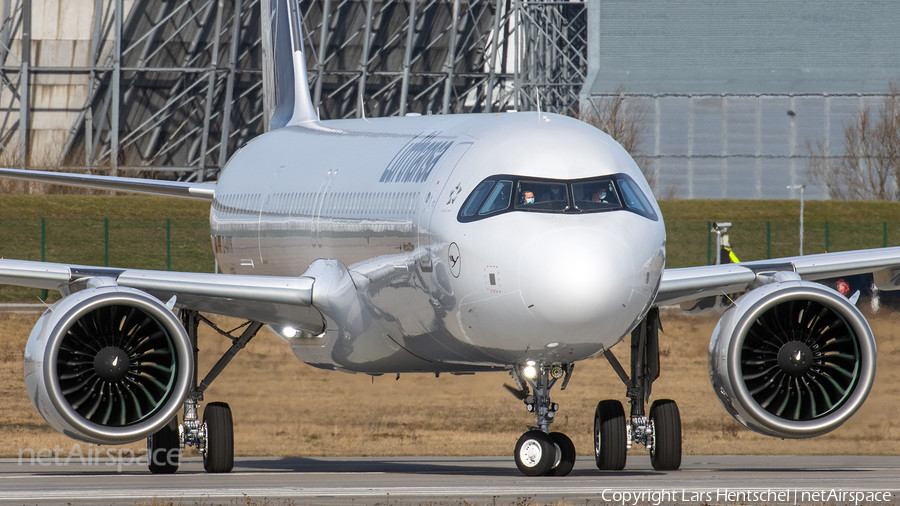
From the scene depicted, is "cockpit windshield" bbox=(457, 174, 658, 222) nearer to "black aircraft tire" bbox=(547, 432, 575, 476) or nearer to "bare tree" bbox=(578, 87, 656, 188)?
"black aircraft tire" bbox=(547, 432, 575, 476)

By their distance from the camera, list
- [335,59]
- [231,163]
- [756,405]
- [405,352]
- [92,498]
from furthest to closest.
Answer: [335,59] → [231,163] → [405,352] → [756,405] → [92,498]

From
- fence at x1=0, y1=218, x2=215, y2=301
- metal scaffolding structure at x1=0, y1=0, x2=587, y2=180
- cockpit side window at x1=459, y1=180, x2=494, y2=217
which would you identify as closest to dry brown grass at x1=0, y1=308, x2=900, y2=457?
cockpit side window at x1=459, y1=180, x2=494, y2=217

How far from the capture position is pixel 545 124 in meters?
16.0

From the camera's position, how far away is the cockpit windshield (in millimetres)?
14406

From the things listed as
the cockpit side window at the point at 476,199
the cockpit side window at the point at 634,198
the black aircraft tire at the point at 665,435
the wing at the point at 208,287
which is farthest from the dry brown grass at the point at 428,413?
the cockpit side window at the point at 476,199

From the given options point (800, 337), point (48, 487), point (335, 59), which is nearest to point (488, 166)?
point (800, 337)

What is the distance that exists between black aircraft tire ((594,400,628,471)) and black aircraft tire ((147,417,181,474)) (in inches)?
220

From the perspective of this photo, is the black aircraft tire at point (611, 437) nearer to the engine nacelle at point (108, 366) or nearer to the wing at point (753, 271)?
the wing at point (753, 271)

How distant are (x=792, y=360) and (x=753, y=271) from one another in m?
1.47

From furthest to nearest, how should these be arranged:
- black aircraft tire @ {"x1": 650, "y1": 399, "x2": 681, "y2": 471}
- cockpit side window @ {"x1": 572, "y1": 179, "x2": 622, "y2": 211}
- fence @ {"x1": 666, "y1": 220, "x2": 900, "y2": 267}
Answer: fence @ {"x1": 666, "y1": 220, "x2": 900, "y2": 267} < black aircraft tire @ {"x1": 650, "y1": 399, "x2": 681, "y2": 471} < cockpit side window @ {"x1": 572, "y1": 179, "x2": 622, "y2": 211}

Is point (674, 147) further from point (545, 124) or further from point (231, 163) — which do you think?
point (545, 124)

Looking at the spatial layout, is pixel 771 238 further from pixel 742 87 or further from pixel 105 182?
pixel 105 182

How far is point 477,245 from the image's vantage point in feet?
47.3

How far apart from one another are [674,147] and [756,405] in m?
51.1
